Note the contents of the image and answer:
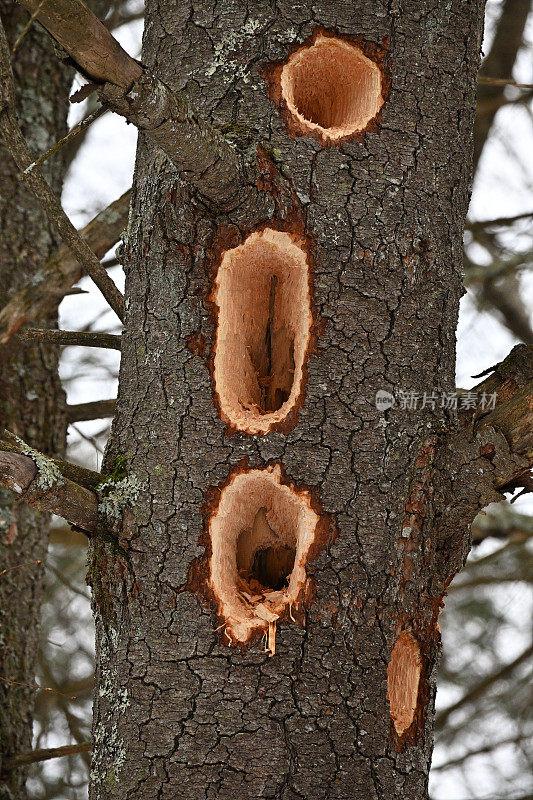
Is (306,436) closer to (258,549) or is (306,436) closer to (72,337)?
(258,549)

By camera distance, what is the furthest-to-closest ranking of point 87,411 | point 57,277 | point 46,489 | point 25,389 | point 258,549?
point 87,411 < point 25,389 < point 57,277 < point 258,549 < point 46,489

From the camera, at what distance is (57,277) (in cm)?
302

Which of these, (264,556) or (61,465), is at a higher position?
(61,465)

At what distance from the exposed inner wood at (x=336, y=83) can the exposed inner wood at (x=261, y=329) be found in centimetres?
31

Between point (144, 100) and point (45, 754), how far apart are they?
6.64 feet

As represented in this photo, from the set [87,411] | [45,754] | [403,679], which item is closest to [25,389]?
[87,411]

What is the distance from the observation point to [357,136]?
207 centimetres

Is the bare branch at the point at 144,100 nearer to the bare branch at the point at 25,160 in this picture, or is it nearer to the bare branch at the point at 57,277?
the bare branch at the point at 25,160

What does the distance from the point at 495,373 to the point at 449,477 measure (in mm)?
264

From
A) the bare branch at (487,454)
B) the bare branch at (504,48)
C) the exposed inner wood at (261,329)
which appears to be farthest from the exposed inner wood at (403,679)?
the bare branch at (504,48)

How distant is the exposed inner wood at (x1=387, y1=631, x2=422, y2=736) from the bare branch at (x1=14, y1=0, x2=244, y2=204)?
107cm

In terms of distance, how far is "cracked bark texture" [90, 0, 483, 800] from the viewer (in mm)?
1831

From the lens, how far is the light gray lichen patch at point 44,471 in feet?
5.97

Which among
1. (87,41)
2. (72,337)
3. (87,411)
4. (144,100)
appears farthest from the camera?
(87,411)
